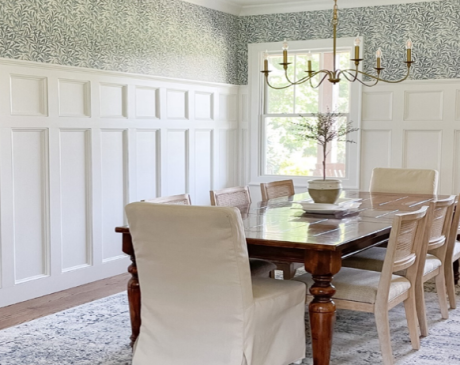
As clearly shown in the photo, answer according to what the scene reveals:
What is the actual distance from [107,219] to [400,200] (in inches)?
94.2

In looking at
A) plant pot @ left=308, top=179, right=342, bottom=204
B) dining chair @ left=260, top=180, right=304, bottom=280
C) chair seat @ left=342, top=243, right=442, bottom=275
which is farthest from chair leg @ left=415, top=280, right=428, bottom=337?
dining chair @ left=260, top=180, right=304, bottom=280

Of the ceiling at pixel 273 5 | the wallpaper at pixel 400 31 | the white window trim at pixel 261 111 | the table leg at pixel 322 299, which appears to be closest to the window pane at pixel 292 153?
the white window trim at pixel 261 111

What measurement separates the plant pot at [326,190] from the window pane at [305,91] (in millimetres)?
2756

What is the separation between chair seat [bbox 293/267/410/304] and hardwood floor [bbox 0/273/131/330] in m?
1.90

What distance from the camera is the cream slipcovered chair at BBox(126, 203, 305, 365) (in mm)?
2688

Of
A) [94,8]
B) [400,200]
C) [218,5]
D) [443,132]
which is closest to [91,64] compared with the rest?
[94,8]

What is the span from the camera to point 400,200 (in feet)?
15.0

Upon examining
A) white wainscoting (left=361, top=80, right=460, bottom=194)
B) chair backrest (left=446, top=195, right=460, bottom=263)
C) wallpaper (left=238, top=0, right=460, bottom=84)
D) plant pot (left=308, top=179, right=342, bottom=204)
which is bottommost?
chair backrest (left=446, top=195, right=460, bottom=263)

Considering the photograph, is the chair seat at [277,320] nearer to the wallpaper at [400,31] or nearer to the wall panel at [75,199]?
the wall panel at [75,199]

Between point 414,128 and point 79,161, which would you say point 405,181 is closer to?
point 414,128

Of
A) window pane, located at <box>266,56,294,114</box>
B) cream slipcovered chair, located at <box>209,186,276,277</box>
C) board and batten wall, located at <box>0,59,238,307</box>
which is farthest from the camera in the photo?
window pane, located at <box>266,56,294,114</box>

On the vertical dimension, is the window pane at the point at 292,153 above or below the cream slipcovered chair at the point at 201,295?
above

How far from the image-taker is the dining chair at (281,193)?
446 cm

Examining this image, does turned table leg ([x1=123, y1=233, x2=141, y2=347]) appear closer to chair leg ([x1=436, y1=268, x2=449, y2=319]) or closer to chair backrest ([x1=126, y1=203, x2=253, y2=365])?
chair backrest ([x1=126, y1=203, x2=253, y2=365])
